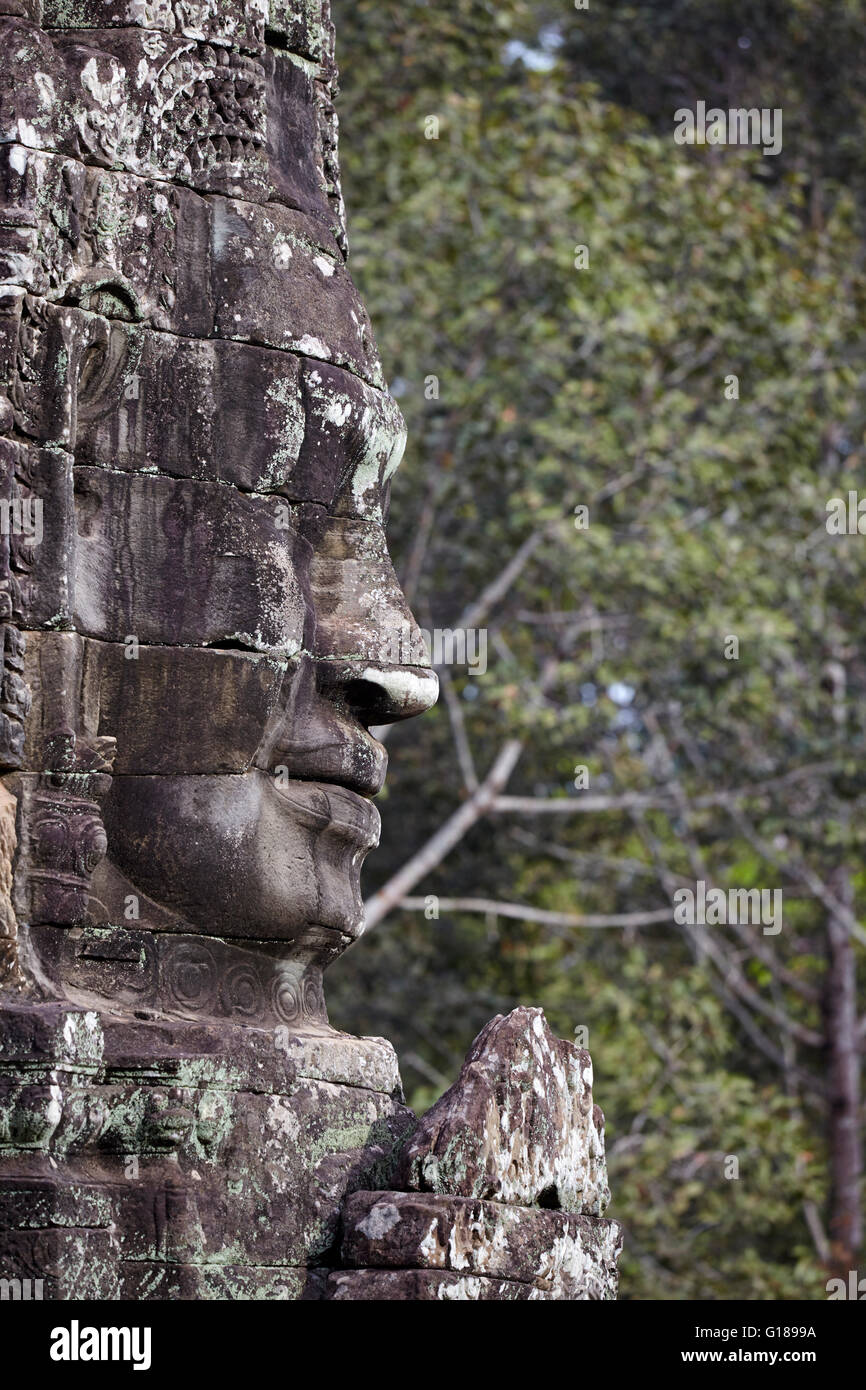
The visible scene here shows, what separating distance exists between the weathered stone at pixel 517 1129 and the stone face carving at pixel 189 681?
0.7 inches

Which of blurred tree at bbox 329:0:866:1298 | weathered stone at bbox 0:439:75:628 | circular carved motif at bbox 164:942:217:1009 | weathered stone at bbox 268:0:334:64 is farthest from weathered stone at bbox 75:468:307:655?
blurred tree at bbox 329:0:866:1298

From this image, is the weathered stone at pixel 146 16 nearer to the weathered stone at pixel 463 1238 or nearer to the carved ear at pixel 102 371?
the carved ear at pixel 102 371

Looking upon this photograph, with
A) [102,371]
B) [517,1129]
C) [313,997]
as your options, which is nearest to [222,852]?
[313,997]

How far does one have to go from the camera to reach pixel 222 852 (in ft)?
17.6

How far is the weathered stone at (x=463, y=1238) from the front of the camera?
5.01 metres

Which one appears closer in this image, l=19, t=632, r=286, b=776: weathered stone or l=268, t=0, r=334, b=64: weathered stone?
l=19, t=632, r=286, b=776: weathered stone

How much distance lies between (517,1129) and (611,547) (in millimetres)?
9151

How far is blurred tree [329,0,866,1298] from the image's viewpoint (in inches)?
560

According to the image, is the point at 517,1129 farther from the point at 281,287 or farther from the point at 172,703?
the point at 281,287

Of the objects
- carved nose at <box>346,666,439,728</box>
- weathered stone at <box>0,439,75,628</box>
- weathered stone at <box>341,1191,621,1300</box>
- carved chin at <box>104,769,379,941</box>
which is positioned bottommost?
weathered stone at <box>341,1191,621,1300</box>

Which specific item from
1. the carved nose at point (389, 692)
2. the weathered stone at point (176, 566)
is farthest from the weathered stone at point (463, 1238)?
the weathered stone at point (176, 566)

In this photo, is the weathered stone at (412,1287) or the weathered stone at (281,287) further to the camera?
the weathered stone at (281,287)

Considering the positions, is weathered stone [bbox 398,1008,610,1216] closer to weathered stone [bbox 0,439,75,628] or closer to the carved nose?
the carved nose

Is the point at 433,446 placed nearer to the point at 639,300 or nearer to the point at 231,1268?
the point at 639,300
